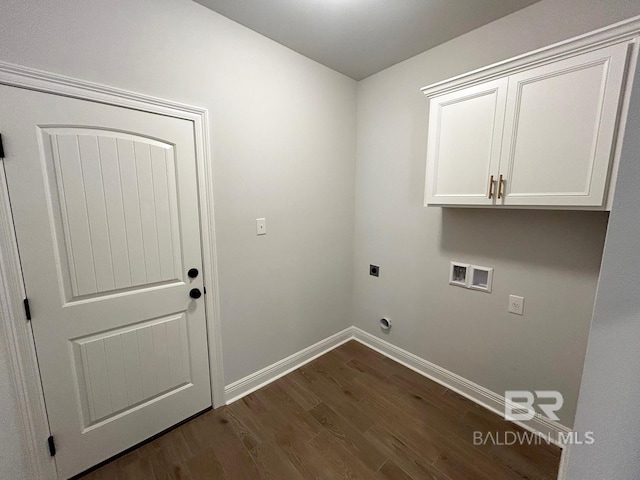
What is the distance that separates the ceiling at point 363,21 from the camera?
153 cm

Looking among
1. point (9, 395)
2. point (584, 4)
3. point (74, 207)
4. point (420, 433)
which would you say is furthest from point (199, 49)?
point (420, 433)

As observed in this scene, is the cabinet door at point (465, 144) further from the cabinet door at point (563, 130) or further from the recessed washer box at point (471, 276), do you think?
the recessed washer box at point (471, 276)

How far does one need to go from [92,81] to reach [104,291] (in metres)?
1.06

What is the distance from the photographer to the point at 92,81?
1269 mm

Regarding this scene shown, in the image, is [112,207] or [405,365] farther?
[405,365]

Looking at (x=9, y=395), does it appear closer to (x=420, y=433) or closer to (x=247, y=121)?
(x=247, y=121)

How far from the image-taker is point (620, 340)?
480 mm

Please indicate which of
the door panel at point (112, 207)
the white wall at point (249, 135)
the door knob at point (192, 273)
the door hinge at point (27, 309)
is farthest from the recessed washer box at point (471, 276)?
the door hinge at point (27, 309)

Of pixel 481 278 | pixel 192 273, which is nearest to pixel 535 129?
pixel 481 278

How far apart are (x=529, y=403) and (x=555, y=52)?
2.06 meters

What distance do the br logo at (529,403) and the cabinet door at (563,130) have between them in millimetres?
1231

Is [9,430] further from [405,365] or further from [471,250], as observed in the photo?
[471,250]

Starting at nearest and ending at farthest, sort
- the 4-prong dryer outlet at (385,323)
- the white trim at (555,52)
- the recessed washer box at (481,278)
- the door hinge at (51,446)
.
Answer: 1. the white trim at (555,52)
2. the door hinge at (51,446)
3. the recessed washer box at (481,278)
4. the 4-prong dryer outlet at (385,323)

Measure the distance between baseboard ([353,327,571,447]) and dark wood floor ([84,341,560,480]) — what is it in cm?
7
